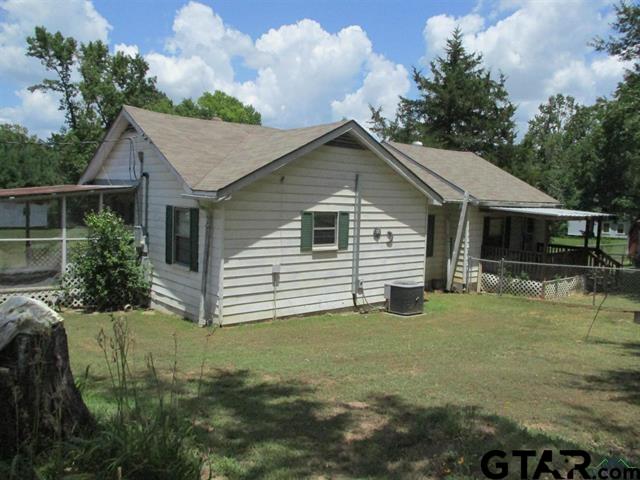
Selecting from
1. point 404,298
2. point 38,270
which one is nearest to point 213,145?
point 38,270

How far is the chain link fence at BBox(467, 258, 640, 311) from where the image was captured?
15.7 metres

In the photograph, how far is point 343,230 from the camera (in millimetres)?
12594

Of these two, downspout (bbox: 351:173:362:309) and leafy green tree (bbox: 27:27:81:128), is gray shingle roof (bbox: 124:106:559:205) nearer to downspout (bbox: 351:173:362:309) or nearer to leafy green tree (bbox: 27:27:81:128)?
downspout (bbox: 351:173:362:309)

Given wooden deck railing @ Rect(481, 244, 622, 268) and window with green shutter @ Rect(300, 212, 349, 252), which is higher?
window with green shutter @ Rect(300, 212, 349, 252)

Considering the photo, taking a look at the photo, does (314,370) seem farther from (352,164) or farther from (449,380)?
(352,164)

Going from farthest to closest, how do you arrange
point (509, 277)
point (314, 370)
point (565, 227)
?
point (565, 227), point (509, 277), point (314, 370)

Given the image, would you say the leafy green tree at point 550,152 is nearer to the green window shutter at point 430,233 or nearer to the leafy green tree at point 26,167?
the green window shutter at point 430,233

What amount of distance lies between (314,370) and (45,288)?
27.0 feet

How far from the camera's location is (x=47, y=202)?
40.5ft

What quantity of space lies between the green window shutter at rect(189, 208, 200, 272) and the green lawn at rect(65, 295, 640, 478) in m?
1.34

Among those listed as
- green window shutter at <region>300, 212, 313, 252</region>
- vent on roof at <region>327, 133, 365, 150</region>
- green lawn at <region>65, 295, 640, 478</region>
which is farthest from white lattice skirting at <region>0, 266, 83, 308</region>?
vent on roof at <region>327, 133, 365, 150</region>

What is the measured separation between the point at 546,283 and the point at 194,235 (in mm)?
10790

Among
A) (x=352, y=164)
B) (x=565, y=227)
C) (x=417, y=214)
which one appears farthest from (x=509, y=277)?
(x=565, y=227)

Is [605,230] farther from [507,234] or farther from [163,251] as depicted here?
[163,251]
